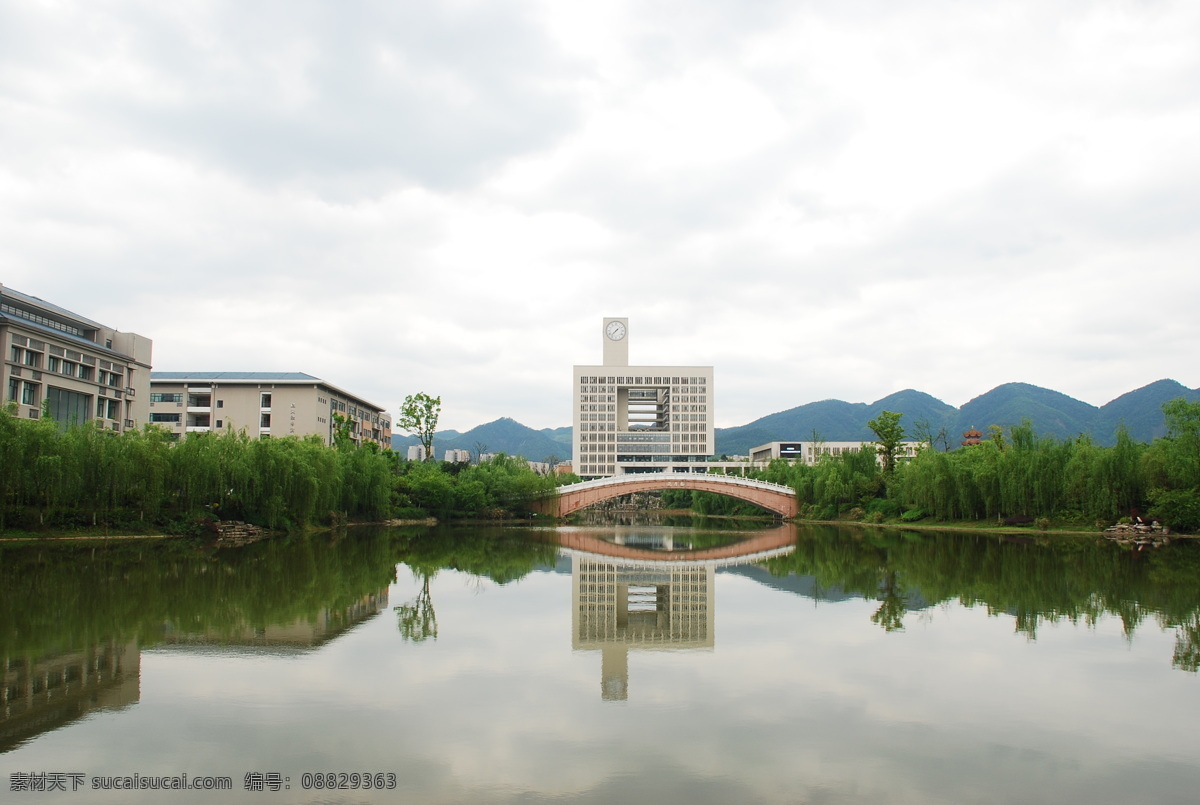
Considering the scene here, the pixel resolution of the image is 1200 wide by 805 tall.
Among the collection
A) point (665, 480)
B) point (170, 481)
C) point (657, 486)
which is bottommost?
point (657, 486)

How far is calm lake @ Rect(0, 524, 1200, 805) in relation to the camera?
4637mm

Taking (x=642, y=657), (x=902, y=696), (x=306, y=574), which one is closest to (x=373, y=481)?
(x=306, y=574)

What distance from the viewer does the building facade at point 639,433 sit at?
82875 millimetres

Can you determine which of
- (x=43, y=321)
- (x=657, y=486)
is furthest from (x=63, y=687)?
(x=657, y=486)

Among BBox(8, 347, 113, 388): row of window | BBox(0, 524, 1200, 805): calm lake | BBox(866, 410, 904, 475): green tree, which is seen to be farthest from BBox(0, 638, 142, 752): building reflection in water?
BBox(866, 410, 904, 475): green tree

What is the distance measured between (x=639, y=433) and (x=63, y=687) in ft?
258

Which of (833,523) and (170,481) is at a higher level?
(170,481)

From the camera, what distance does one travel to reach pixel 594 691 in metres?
6.62

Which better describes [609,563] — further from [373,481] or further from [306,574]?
[373,481]

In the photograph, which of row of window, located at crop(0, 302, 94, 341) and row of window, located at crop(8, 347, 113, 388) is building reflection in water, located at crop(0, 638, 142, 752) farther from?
row of window, located at crop(0, 302, 94, 341)

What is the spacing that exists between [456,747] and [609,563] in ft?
47.7

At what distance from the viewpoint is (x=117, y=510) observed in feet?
76.4

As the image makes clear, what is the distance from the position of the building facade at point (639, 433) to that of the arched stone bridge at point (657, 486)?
38230mm

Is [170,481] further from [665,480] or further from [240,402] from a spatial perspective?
[240,402]
